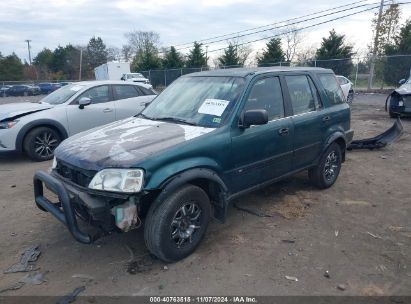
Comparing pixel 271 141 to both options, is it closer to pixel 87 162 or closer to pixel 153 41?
pixel 87 162

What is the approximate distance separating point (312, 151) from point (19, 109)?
591 centimetres

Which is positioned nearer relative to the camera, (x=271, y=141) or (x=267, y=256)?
(x=267, y=256)

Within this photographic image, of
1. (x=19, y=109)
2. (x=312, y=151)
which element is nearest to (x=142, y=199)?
(x=312, y=151)

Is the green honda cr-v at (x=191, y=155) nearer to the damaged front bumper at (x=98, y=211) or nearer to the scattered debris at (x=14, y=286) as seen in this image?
the damaged front bumper at (x=98, y=211)

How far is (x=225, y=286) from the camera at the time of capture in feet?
10.5

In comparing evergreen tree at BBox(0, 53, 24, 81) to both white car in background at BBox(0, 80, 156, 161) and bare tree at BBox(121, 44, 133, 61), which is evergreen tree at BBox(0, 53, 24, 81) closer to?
bare tree at BBox(121, 44, 133, 61)

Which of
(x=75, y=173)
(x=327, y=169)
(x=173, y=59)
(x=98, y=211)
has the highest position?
(x=173, y=59)

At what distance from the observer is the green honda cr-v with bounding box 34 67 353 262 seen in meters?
3.22

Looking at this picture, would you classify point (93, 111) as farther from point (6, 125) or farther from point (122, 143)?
point (122, 143)

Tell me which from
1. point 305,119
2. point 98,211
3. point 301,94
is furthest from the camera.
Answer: point 301,94

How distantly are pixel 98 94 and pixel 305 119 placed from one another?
5127 millimetres

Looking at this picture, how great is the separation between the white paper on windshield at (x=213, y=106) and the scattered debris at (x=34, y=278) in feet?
7.67

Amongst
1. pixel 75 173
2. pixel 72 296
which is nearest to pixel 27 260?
pixel 72 296

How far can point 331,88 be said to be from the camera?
551cm
